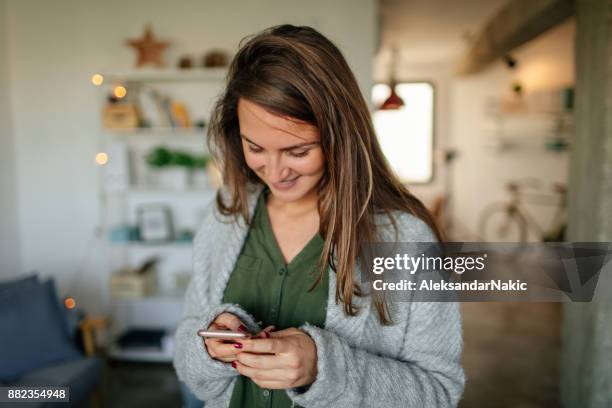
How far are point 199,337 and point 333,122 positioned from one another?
35 centimetres

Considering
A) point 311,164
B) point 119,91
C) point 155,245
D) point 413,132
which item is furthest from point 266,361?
point 413,132

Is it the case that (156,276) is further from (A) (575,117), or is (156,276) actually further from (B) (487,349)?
(A) (575,117)

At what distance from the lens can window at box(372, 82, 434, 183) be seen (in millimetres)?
5797

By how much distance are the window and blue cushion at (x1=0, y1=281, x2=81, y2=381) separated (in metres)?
4.62

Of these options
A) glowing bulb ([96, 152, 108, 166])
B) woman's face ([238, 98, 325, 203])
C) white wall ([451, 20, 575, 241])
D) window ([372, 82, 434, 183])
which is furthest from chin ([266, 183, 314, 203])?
window ([372, 82, 434, 183])

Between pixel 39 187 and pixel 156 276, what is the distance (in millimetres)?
777

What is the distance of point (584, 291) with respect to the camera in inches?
24.4

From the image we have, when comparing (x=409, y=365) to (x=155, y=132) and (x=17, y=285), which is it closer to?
(x=17, y=285)

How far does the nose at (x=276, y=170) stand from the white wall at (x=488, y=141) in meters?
4.90

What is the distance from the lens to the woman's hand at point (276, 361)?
542mm

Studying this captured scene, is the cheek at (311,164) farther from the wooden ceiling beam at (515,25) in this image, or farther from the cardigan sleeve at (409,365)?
the wooden ceiling beam at (515,25)

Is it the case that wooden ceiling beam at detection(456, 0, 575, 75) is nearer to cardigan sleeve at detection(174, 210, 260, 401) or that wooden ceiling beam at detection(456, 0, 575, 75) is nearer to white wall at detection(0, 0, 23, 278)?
cardigan sleeve at detection(174, 210, 260, 401)

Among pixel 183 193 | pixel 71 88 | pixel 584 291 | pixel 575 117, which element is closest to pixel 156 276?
pixel 183 193

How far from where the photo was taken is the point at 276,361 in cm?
54
